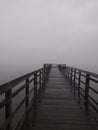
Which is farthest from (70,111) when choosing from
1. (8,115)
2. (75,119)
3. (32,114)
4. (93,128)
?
(8,115)

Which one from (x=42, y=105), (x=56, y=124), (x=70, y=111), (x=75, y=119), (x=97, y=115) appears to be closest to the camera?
(x=56, y=124)

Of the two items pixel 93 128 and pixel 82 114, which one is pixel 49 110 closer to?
pixel 82 114

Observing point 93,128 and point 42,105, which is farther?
point 42,105

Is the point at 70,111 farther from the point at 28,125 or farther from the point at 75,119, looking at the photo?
the point at 28,125

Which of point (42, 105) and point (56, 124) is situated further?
point (42, 105)

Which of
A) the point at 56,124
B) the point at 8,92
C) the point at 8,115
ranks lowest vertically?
the point at 56,124

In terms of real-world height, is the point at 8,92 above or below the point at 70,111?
above

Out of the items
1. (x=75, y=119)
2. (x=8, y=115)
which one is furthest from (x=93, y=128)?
(x=8, y=115)

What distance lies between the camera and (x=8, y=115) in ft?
9.33

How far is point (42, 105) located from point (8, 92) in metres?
4.30

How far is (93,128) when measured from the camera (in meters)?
4.62

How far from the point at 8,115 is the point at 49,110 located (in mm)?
3589

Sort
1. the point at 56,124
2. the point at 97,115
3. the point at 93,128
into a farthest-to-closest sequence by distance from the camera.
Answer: the point at 97,115, the point at 56,124, the point at 93,128

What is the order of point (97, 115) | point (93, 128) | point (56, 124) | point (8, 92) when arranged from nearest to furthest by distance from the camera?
1. point (8, 92)
2. point (93, 128)
3. point (56, 124)
4. point (97, 115)
